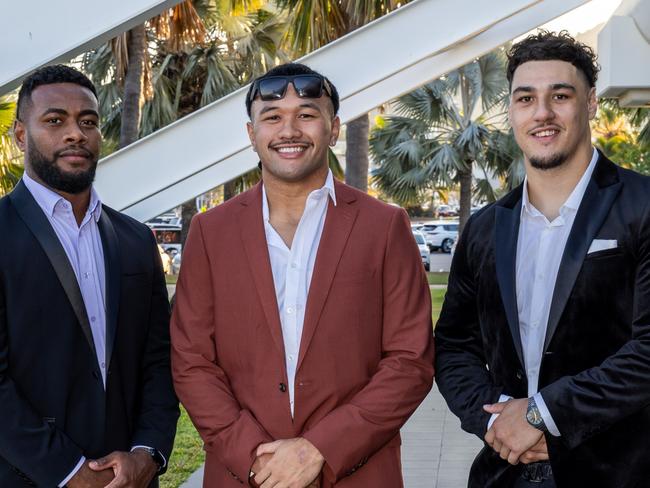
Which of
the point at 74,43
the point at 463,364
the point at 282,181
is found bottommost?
the point at 463,364

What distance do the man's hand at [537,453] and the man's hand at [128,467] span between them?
1.39 meters

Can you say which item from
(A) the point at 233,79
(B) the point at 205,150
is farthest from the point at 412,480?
(A) the point at 233,79

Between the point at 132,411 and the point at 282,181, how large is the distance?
3.55 ft

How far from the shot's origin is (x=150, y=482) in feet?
11.9

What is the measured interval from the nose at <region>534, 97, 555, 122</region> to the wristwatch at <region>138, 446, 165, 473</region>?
192 cm

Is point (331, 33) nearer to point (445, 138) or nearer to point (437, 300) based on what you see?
point (437, 300)

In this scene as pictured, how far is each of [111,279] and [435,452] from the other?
15.6ft

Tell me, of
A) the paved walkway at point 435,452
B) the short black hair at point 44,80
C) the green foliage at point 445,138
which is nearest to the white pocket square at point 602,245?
the short black hair at point 44,80

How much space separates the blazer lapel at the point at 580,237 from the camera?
3162mm

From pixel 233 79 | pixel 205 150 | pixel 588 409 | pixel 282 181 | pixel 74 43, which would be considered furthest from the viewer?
pixel 233 79

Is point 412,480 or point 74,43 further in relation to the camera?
point 412,480

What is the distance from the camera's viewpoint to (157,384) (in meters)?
3.68

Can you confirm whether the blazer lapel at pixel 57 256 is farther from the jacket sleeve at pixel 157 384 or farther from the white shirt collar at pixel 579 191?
the white shirt collar at pixel 579 191

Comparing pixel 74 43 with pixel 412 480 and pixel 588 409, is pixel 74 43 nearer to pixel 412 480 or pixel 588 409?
pixel 588 409
